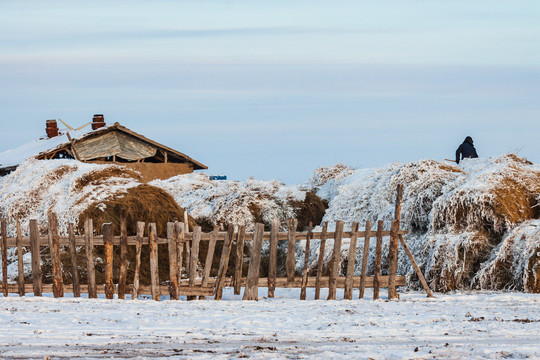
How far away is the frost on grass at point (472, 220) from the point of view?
16.5m

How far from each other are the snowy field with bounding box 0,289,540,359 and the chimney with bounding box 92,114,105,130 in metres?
19.6

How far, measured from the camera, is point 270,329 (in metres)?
10.5

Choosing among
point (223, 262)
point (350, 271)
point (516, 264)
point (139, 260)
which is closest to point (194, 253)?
point (223, 262)

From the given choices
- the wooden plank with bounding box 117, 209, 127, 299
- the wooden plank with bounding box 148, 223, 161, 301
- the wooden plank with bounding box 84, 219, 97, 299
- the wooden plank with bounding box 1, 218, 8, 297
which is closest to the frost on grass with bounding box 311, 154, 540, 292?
the wooden plank with bounding box 148, 223, 161, 301

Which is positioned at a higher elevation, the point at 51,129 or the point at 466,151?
the point at 51,129

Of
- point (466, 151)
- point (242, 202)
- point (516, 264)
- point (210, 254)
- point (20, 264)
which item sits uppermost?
point (466, 151)

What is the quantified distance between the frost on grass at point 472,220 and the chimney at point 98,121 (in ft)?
Answer: 53.2

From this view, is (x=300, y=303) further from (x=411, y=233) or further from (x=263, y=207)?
(x=263, y=207)

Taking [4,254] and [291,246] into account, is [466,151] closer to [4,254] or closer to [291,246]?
[291,246]

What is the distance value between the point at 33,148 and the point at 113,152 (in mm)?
5146

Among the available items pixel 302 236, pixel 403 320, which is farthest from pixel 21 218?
pixel 403 320

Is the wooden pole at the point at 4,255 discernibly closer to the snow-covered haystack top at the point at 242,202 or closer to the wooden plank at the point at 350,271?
the wooden plank at the point at 350,271

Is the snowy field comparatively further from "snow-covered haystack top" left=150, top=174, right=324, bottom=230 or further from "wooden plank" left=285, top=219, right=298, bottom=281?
"snow-covered haystack top" left=150, top=174, right=324, bottom=230

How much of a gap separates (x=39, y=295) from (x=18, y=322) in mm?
4566
